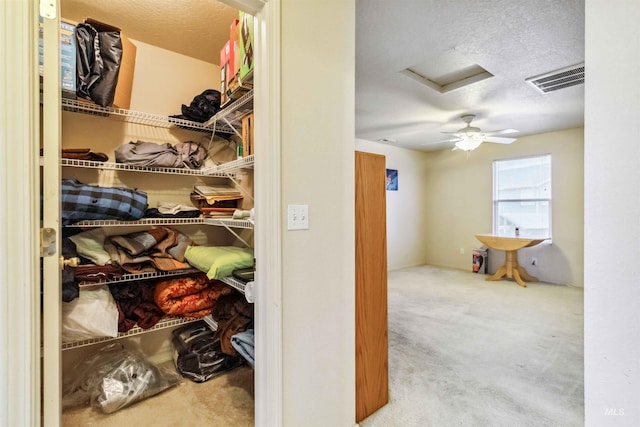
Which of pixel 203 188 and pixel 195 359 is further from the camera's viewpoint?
pixel 203 188

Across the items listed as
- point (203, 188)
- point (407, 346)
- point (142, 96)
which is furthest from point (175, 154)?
point (407, 346)

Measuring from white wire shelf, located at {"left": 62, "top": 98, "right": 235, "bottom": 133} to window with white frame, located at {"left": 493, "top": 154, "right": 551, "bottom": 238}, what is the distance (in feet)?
16.1

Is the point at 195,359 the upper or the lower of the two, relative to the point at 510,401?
upper

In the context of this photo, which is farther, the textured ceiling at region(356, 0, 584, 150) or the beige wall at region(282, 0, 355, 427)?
the textured ceiling at region(356, 0, 584, 150)

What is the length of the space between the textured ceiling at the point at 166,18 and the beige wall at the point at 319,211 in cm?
80

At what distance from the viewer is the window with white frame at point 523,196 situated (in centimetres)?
476

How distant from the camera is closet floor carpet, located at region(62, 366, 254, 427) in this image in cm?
166

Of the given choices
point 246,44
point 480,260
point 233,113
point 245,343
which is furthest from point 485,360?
point 480,260

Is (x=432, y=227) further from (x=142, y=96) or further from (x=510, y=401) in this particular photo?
(x=142, y=96)

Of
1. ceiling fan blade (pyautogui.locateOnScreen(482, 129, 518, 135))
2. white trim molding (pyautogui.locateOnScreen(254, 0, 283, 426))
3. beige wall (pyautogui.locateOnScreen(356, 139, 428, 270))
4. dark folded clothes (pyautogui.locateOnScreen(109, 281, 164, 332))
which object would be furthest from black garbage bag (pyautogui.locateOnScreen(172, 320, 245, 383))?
ceiling fan blade (pyautogui.locateOnScreen(482, 129, 518, 135))

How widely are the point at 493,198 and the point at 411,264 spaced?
6.45 feet

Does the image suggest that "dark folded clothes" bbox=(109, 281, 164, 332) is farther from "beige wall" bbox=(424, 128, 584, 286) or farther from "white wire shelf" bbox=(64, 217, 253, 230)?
"beige wall" bbox=(424, 128, 584, 286)

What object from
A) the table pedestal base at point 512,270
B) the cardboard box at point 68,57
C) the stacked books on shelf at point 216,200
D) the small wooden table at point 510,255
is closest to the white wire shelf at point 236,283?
the stacked books on shelf at point 216,200

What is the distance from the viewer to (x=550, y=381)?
2.01m
